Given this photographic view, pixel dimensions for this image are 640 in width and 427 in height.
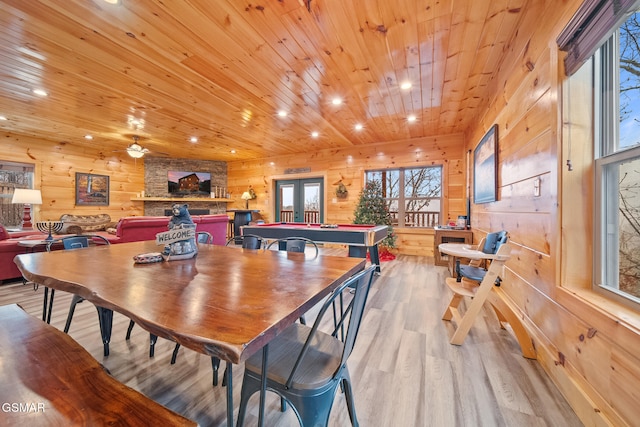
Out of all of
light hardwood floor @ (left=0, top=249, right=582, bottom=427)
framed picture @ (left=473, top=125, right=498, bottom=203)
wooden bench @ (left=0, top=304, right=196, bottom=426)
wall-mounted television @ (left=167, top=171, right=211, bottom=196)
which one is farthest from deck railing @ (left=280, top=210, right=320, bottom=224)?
wooden bench @ (left=0, top=304, right=196, bottom=426)

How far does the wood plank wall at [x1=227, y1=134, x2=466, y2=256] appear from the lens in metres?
5.22

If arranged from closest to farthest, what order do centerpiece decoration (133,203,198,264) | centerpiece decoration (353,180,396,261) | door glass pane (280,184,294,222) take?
centerpiece decoration (133,203,198,264)
centerpiece decoration (353,180,396,261)
door glass pane (280,184,294,222)

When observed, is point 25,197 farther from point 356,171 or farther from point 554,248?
point 554,248

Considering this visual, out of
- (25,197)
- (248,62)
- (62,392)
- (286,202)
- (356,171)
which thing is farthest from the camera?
(286,202)

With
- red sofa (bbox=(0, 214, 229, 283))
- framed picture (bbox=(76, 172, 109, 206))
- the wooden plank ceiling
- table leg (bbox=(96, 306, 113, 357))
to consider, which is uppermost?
the wooden plank ceiling

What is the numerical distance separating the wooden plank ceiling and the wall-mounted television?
9.44 feet

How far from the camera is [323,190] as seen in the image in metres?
6.64

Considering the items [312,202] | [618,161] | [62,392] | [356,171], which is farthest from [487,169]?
[312,202]

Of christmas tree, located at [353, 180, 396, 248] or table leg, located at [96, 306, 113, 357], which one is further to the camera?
christmas tree, located at [353, 180, 396, 248]

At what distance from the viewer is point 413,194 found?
227 inches

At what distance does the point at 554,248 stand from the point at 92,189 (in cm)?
905

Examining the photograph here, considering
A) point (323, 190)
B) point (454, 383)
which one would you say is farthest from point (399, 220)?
point (454, 383)

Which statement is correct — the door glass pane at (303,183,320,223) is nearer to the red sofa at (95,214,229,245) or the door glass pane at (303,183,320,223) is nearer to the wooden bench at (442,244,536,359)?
the red sofa at (95,214,229,245)

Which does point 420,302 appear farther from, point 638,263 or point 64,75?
point 64,75
